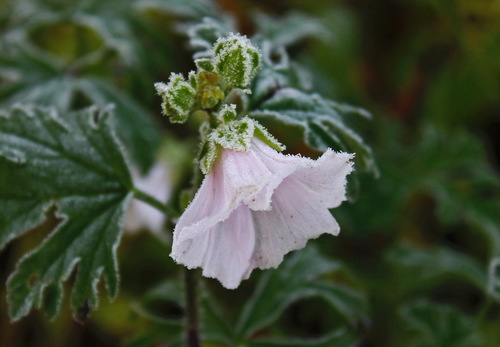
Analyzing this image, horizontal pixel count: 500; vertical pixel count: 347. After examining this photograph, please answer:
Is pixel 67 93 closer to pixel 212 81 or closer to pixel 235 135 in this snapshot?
pixel 212 81

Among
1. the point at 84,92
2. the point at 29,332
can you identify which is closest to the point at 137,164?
the point at 84,92

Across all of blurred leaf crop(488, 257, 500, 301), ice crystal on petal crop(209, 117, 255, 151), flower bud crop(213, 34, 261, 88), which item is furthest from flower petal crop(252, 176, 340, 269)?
blurred leaf crop(488, 257, 500, 301)

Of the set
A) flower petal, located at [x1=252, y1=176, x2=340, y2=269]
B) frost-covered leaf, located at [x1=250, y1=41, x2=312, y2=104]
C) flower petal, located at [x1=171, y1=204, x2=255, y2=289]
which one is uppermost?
frost-covered leaf, located at [x1=250, y1=41, x2=312, y2=104]

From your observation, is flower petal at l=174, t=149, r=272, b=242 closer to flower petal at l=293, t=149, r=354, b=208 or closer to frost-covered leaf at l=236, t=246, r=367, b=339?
flower petal at l=293, t=149, r=354, b=208

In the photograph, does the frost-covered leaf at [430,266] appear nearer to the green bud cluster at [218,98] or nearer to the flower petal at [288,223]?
the flower petal at [288,223]

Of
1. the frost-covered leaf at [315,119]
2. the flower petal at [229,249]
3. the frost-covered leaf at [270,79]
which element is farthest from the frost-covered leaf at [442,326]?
the flower petal at [229,249]

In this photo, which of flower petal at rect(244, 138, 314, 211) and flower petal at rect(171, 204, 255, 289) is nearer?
flower petal at rect(244, 138, 314, 211)
